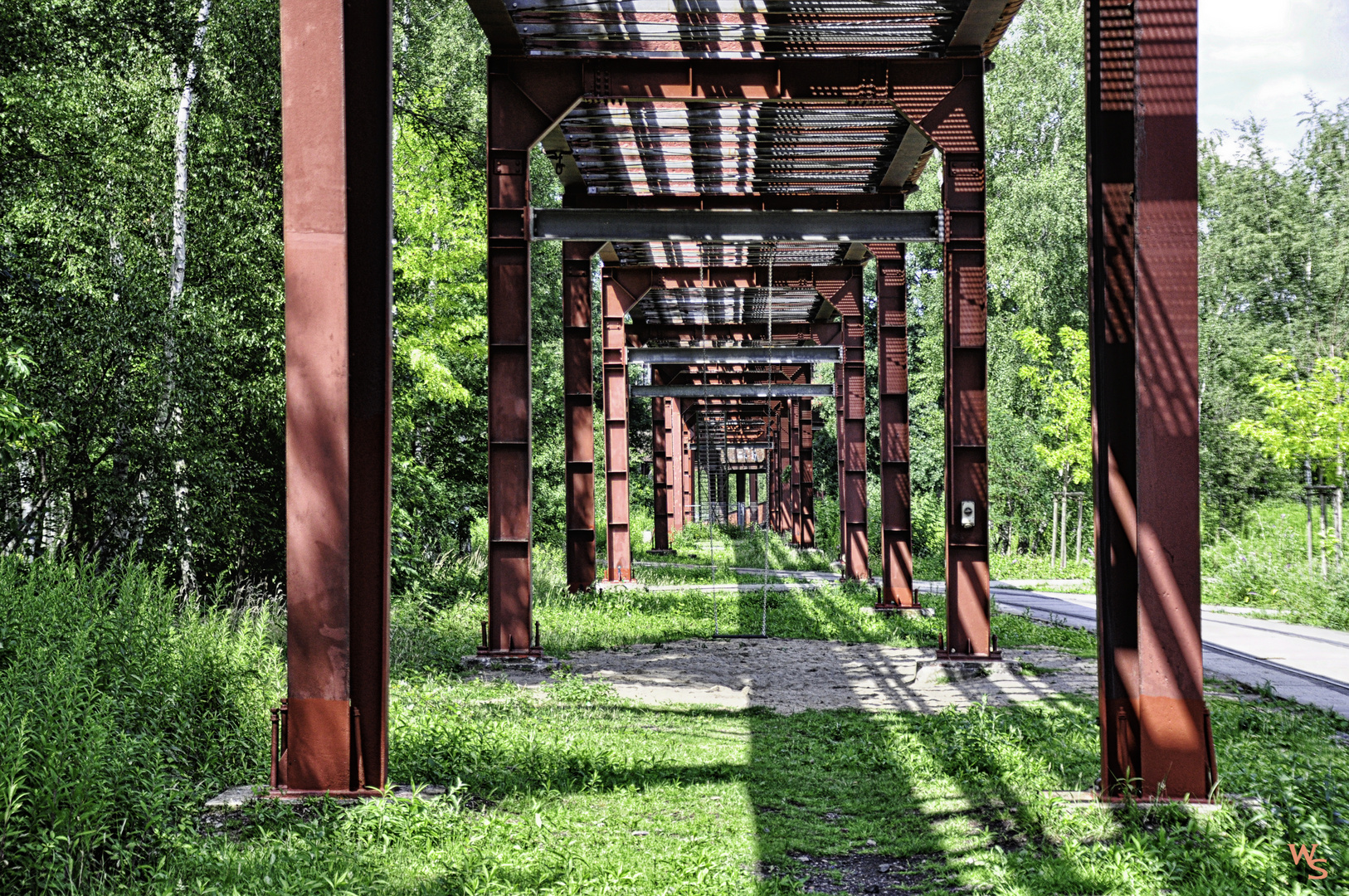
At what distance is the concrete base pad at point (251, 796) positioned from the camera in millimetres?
5930

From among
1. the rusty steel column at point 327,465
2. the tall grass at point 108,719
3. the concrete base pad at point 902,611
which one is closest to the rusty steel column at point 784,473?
the concrete base pad at point 902,611

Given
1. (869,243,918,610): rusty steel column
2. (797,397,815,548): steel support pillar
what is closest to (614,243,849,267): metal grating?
(869,243,918,610): rusty steel column

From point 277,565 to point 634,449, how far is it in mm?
43458

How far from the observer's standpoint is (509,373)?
1378cm

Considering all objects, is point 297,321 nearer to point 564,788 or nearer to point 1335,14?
point 564,788

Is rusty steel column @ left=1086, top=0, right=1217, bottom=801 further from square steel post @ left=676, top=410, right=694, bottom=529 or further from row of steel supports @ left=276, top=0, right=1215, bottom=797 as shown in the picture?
square steel post @ left=676, top=410, right=694, bottom=529

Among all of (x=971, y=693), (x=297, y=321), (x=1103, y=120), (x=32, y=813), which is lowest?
(x=971, y=693)

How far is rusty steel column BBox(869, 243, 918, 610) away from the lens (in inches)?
737

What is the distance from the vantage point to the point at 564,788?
7172 millimetres

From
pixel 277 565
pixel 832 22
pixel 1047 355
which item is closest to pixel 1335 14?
pixel 1047 355

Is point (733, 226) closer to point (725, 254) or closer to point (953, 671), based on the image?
point (953, 671)

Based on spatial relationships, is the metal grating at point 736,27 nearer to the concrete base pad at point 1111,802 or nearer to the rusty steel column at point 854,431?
the concrete base pad at point 1111,802

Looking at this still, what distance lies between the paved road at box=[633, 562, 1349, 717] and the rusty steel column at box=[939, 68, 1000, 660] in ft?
9.54

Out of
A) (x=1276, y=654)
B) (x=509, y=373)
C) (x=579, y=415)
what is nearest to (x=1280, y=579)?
(x=1276, y=654)
